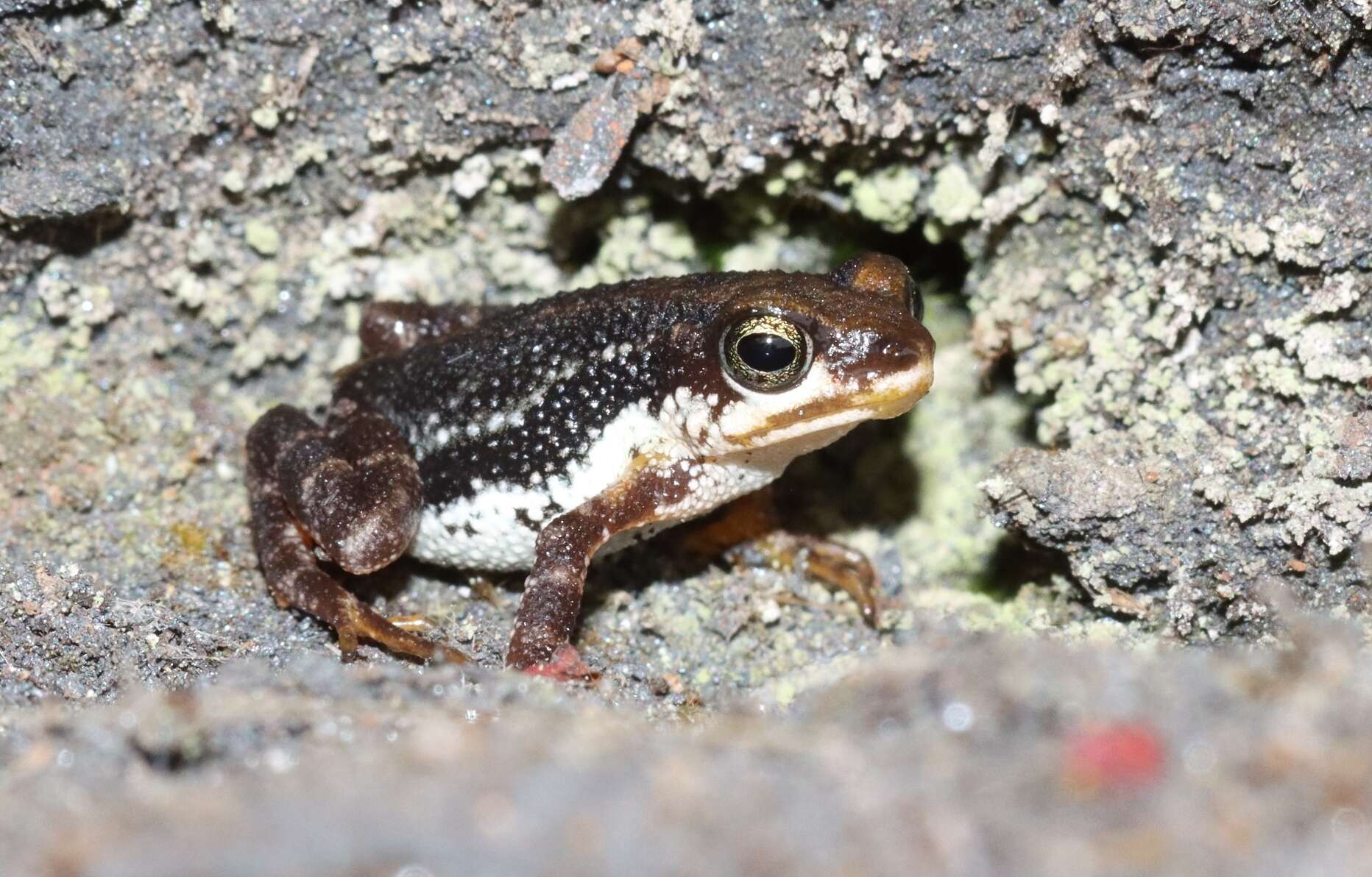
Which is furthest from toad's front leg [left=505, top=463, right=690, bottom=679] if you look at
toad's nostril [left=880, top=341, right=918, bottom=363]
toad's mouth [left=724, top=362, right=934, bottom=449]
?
toad's nostril [left=880, top=341, right=918, bottom=363]

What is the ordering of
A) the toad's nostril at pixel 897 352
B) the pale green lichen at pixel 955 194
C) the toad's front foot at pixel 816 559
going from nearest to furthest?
the toad's nostril at pixel 897 352, the pale green lichen at pixel 955 194, the toad's front foot at pixel 816 559

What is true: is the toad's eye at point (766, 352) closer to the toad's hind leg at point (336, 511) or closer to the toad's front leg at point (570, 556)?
the toad's front leg at point (570, 556)

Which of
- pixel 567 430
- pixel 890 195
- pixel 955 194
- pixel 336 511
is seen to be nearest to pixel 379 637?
pixel 336 511

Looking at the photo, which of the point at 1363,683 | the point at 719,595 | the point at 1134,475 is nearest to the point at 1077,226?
the point at 1134,475

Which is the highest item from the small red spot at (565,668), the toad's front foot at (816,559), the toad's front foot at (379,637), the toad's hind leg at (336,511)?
the toad's hind leg at (336,511)

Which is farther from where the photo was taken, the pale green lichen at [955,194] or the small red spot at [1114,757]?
the pale green lichen at [955,194]

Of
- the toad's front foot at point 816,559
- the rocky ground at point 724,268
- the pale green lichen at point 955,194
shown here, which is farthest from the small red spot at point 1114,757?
the pale green lichen at point 955,194

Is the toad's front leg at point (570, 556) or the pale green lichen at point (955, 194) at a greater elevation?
the pale green lichen at point (955, 194)
